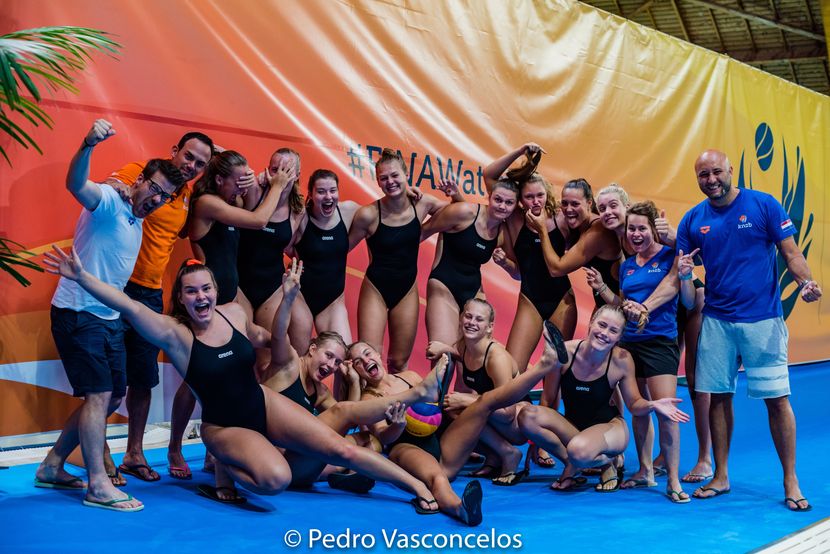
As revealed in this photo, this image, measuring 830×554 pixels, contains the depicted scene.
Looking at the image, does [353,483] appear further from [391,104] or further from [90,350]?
[391,104]

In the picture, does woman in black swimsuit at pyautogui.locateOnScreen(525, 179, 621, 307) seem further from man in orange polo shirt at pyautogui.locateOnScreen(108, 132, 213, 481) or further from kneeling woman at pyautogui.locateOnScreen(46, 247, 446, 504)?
man in orange polo shirt at pyautogui.locateOnScreen(108, 132, 213, 481)

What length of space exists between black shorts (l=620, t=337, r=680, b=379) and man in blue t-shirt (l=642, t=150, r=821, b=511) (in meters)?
0.18

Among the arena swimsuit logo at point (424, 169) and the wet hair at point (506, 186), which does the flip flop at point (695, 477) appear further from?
the arena swimsuit logo at point (424, 169)

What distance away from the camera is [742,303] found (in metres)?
4.25

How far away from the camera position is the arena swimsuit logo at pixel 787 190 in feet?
31.9

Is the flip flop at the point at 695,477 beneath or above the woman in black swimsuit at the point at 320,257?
beneath

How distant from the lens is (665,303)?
447 centimetres

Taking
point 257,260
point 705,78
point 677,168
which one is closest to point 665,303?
point 257,260

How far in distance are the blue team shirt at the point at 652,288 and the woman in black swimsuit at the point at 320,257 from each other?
1665 mm

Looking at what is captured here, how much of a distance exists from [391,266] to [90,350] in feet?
6.29

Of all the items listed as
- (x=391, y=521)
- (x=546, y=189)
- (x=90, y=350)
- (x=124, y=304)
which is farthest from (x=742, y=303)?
(x=90, y=350)

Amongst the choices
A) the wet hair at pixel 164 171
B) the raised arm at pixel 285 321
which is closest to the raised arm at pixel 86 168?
the wet hair at pixel 164 171

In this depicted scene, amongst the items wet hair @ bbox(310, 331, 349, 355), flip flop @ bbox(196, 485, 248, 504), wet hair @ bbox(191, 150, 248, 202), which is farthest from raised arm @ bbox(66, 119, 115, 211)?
flip flop @ bbox(196, 485, 248, 504)

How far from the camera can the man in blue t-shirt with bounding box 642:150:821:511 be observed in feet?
13.7
